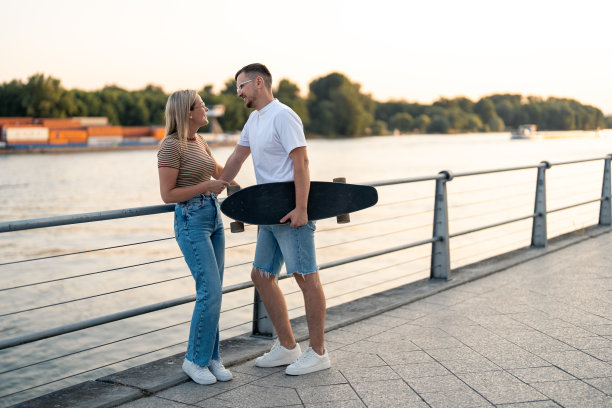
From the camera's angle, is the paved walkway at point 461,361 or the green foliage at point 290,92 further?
the green foliage at point 290,92

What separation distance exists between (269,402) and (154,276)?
Result: 12.5m

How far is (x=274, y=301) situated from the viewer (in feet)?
12.6

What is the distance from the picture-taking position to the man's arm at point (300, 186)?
11.2 feet

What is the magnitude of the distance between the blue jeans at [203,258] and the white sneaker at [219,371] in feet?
0.21

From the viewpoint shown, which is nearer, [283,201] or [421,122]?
[283,201]

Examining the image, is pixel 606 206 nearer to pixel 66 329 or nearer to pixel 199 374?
pixel 199 374

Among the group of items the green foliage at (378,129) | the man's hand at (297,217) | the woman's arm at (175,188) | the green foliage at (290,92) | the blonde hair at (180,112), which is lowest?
the green foliage at (378,129)

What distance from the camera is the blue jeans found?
349 centimetres

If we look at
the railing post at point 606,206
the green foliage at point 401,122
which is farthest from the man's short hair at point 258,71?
the green foliage at point 401,122

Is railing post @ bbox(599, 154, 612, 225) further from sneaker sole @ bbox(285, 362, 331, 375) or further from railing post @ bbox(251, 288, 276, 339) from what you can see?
sneaker sole @ bbox(285, 362, 331, 375)

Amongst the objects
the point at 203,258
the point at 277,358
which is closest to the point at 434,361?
the point at 277,358

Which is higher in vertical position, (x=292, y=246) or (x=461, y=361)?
(x=292, y=246)

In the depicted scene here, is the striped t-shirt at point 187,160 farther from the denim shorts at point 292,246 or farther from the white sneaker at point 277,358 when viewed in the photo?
the white sneaker at point 277,358

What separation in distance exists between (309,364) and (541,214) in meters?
5.01
